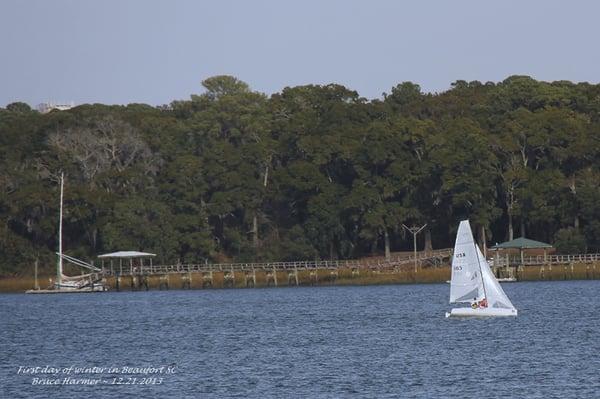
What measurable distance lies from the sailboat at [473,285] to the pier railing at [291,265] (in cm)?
4467

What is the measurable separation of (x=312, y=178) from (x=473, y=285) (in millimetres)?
55334

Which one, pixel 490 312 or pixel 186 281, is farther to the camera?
pixel 186 281

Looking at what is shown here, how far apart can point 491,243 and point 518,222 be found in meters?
3.33

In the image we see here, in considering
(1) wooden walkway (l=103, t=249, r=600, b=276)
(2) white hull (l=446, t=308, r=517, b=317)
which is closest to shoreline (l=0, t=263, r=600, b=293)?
(1) wooden walkway (l=103, t=249, r=600, b=276)

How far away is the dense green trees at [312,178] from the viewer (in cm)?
12119

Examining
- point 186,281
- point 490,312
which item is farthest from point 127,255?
point 490,312

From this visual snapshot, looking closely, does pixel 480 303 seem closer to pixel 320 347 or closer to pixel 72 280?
pixel 320 347

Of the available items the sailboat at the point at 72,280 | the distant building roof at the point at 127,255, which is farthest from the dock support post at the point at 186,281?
the sailboat at the point at 72,280

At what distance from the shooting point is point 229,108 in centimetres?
14450

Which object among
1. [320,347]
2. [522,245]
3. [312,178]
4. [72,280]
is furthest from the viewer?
[312,178]

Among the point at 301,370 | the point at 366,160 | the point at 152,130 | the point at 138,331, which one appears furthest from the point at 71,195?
the point at 301,370

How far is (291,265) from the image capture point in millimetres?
122875

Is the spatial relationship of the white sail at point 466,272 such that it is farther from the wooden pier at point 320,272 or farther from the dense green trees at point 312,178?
the dense green trees at point 312,178

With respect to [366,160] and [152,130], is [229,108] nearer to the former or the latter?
[152,130]
